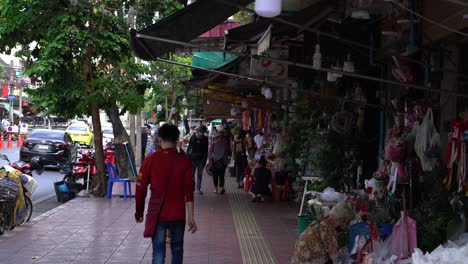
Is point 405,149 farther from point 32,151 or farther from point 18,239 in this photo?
point 32,151

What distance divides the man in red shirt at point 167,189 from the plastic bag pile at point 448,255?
2.19 meters

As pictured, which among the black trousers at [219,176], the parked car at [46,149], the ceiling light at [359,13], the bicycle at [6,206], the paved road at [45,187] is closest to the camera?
the ceiling light at [359,13]

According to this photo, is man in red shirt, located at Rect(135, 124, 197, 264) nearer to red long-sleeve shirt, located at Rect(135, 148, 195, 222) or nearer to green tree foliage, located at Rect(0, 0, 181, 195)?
red long-sleeve shirt, located at Rect(135, 148, 195, 222)

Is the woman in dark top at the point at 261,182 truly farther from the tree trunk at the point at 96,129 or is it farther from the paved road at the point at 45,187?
the paved road at the point at 45,187

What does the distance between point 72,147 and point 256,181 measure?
8.75m

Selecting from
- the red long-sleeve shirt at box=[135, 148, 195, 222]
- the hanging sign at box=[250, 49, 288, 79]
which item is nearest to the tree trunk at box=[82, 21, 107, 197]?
the hanging sign at box=[250, 49, 288, 79]

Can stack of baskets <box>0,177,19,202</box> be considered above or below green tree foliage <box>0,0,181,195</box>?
below

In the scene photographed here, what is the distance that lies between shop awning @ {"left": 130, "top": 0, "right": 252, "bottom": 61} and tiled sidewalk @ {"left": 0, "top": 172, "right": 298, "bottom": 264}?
118 inches

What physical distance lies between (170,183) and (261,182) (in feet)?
32.8

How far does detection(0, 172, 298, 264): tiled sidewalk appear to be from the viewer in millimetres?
9578

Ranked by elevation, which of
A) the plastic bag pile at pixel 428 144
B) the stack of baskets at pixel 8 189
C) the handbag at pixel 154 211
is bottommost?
the stack of baskets at pixel 8 189

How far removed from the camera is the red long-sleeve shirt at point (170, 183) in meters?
6.79

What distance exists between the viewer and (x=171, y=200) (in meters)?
6.80

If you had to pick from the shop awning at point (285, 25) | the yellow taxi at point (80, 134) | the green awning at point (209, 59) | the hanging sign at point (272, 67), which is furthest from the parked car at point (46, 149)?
the shop awning at point (285, 25)
